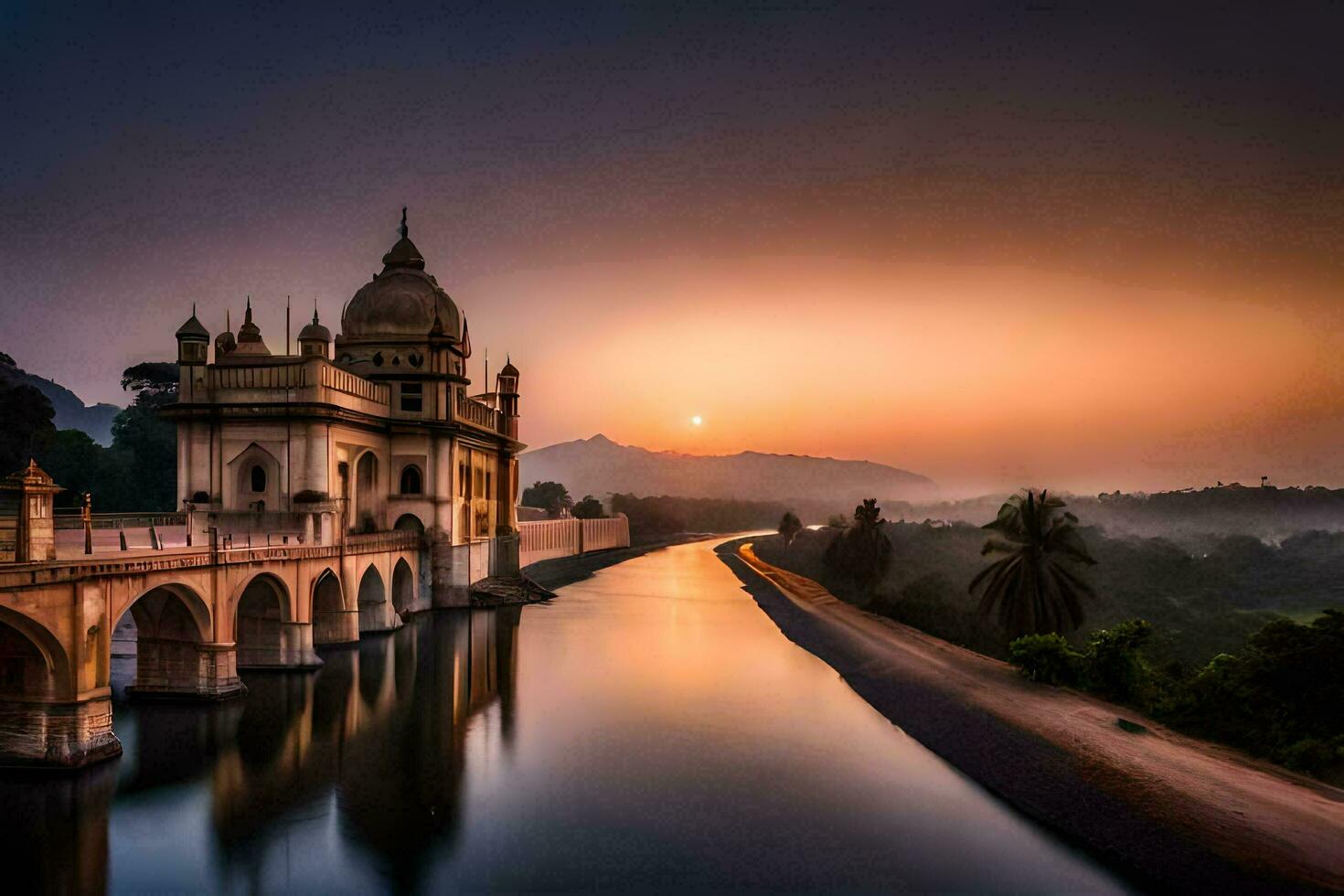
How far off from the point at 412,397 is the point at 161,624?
25.2 meters

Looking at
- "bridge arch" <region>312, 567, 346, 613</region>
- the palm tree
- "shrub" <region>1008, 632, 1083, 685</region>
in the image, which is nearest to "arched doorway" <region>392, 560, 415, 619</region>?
"bridge arch" <region>312, 567, 346, 613</region>

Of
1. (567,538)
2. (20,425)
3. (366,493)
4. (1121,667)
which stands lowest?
(1121,667)

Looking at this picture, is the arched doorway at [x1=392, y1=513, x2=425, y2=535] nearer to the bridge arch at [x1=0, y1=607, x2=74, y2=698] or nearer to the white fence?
the white fence

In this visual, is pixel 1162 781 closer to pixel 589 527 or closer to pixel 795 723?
pixel 795 723

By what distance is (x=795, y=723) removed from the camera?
2839 centimetres

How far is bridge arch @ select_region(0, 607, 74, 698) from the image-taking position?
19.6 metres

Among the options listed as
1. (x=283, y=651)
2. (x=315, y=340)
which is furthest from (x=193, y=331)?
(x=283, y=651)

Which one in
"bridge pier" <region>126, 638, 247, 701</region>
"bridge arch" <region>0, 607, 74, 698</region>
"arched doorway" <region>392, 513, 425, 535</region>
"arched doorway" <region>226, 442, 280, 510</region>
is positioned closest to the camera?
"bridge arch" <region>0, 607, 74, 698</region>

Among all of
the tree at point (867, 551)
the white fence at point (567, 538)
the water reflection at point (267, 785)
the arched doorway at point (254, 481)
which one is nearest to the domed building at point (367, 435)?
the arched doorway at point (254, 481)

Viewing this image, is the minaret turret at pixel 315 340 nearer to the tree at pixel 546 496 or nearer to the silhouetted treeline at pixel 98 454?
the silhouetted treeline at pixel 98 454

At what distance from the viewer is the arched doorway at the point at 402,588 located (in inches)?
1865

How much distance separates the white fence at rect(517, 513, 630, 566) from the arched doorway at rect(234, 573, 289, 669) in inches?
1365

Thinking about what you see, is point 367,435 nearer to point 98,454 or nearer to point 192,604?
point 192,604

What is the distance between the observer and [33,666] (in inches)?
780
